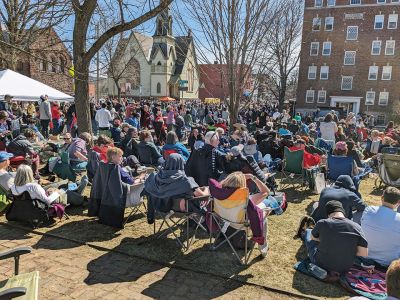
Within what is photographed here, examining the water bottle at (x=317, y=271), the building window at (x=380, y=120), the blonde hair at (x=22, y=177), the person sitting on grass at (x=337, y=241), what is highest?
the building window at (x=380, y=120)

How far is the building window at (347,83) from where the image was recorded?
40.6 metres

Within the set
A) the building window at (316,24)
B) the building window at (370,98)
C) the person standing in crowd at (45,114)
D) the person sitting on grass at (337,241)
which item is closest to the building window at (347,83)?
the building window at (370,98)

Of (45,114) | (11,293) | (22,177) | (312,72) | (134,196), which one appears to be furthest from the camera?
(312,72)

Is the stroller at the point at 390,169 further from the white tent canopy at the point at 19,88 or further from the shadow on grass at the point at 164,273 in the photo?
Answer: the white tent canopy at the point at 19,88

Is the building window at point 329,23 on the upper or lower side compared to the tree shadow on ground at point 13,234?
upper

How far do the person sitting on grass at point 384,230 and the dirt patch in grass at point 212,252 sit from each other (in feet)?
2.56

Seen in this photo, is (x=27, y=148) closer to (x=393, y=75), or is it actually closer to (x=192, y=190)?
(x=192, y=190)

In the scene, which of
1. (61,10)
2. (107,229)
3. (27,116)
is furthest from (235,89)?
(27,116)

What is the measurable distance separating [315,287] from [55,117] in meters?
15.0

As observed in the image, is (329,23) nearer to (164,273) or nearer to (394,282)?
(164,273)

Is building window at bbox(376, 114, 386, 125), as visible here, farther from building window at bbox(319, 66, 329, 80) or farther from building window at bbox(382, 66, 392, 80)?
building window at bbox(319, 66, 329, 80)

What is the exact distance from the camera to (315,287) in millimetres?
4316

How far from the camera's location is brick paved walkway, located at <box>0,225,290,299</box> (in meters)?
4.10

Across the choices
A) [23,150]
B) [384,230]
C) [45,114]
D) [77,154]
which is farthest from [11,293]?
[45,114]
